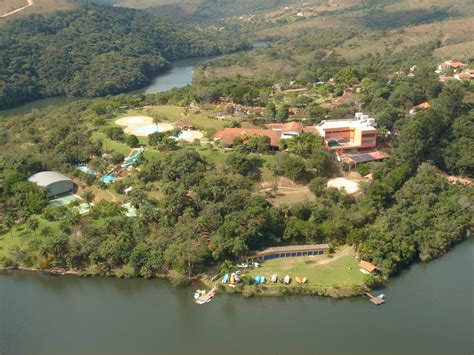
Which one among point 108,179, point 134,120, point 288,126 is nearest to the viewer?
point 108,179

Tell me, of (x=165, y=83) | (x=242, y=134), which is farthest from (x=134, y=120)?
(x=165, y=83)

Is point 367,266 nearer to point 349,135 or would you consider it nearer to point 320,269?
point 320,269

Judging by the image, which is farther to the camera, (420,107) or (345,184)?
(420,107)

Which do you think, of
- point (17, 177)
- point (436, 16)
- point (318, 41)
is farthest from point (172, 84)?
point (436, 16)

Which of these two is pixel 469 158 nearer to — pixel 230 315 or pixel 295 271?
pixel 295 271

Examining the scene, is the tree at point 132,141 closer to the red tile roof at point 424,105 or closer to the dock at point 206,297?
the dock at point 206,297

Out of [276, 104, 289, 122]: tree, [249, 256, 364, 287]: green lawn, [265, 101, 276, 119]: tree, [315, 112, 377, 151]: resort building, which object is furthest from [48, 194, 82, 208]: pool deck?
[315, 112, 377, 151]: resort building

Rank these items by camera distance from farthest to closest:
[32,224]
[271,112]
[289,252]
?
[271,112] < [32,224] < [289,252]
